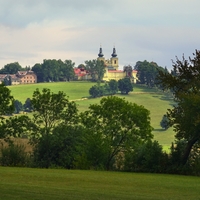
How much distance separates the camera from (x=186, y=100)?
4116 centimetres

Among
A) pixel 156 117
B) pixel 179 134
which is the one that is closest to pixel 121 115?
pixel 179 134

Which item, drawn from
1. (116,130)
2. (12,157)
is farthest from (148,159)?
(116,130)

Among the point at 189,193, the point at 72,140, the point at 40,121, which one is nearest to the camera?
the point at 189,193

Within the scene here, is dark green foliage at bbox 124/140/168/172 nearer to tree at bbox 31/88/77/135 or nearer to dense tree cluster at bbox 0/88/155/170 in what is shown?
dense tree cluster at bbox 0/88/155/170

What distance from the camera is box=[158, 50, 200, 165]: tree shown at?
4075 cm

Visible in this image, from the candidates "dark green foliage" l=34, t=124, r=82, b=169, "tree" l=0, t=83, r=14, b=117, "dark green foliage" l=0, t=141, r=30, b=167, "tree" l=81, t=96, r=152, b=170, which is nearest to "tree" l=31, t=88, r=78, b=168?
"dark green foliage" l=34, t=124, r=82, b=169

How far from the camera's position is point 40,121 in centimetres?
6531

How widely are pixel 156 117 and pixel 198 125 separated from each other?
139300 millimetres

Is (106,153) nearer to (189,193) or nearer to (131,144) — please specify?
(131,144)

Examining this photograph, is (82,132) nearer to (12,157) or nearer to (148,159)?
(12,157)

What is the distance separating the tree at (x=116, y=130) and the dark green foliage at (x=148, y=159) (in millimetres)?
6068

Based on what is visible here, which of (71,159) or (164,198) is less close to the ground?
(164,198)

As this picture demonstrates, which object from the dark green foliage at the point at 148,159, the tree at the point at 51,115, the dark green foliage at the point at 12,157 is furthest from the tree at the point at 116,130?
the dark green foliage at the point at 148,159

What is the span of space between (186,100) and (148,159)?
4.86 metres
